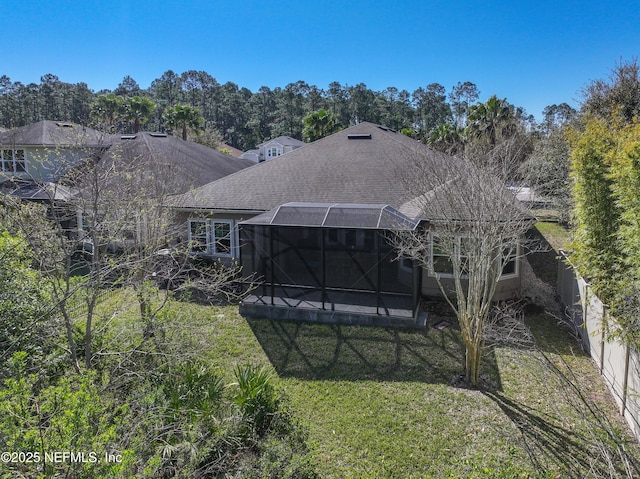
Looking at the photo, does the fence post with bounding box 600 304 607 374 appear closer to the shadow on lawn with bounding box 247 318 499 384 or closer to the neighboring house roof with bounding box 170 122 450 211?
the shadow on lawn with bounding box 247 318 499 384

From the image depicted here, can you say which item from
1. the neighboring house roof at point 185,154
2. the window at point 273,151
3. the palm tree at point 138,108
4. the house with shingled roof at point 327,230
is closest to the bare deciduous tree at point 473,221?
the house with shingled roof at point 327,230

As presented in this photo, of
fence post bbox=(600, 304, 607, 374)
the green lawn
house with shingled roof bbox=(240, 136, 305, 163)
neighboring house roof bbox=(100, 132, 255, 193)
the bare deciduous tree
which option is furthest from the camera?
house with shingled roof bbox=(240, 136, 305, 163)

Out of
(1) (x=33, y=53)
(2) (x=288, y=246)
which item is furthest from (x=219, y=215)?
(1) (x=33, y=53)

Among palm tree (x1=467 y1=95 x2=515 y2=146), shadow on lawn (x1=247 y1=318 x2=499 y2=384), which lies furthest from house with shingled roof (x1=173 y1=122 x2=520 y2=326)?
palm tree (x1=467 y1=95 x2=515 y2=146)

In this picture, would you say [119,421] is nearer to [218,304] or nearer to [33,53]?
[218,304]

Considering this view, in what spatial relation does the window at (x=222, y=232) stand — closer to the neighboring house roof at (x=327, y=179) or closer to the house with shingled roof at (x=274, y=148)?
the neighboring house roof at (x=327, y=179)

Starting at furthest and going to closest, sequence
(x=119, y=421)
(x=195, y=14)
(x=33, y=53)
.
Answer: (x=33, y=53)
(x=195, y=14)
(x=119, y=421)
